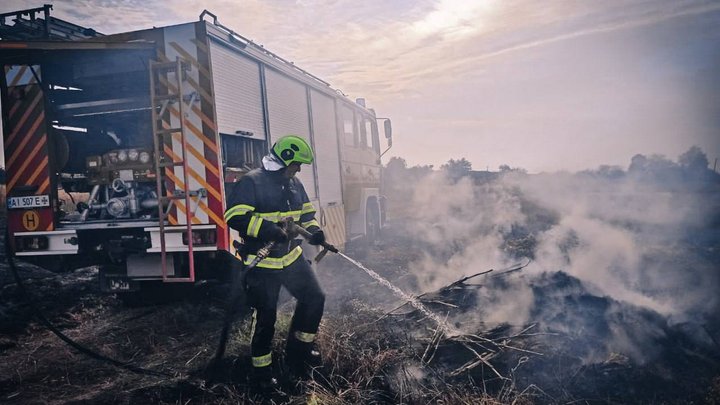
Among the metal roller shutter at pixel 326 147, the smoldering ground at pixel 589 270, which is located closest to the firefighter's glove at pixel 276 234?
the smoldering ground at pixel 589 270

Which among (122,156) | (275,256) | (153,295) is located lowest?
(153,295)

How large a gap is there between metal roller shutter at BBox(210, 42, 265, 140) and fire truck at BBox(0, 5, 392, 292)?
14mm

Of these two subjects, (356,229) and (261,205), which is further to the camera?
(356,229)

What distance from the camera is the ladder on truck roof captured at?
14.5 ft

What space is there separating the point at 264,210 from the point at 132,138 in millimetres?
2980

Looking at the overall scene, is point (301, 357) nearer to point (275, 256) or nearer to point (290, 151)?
point (275, 256)

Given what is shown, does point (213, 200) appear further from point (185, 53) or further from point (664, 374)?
point (664, 374)

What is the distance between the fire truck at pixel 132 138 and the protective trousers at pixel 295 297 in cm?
108

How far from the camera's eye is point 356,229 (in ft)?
31.6

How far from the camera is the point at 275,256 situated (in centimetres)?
377

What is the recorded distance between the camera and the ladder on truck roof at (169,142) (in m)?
4.41

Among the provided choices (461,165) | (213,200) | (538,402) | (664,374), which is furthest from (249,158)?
(461,165)

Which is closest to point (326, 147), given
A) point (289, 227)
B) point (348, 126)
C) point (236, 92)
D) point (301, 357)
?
point (348, 126)

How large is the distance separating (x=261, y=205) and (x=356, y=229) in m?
5.93
